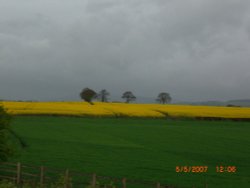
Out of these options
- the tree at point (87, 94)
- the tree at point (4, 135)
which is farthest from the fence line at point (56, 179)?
the tree at point (87, 94)

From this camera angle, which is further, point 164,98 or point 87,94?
point 164,98

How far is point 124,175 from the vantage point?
843 inches

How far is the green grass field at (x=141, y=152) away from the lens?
21656 millimetres

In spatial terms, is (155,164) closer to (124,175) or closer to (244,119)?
(124,175)

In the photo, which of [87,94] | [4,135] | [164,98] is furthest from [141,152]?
[164,98]

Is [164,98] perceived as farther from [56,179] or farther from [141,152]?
[56,179]

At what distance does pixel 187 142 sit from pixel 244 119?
1182 inches

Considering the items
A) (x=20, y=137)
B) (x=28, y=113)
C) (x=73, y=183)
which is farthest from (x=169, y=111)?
(x=73, y=183)

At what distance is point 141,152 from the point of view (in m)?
29.4
